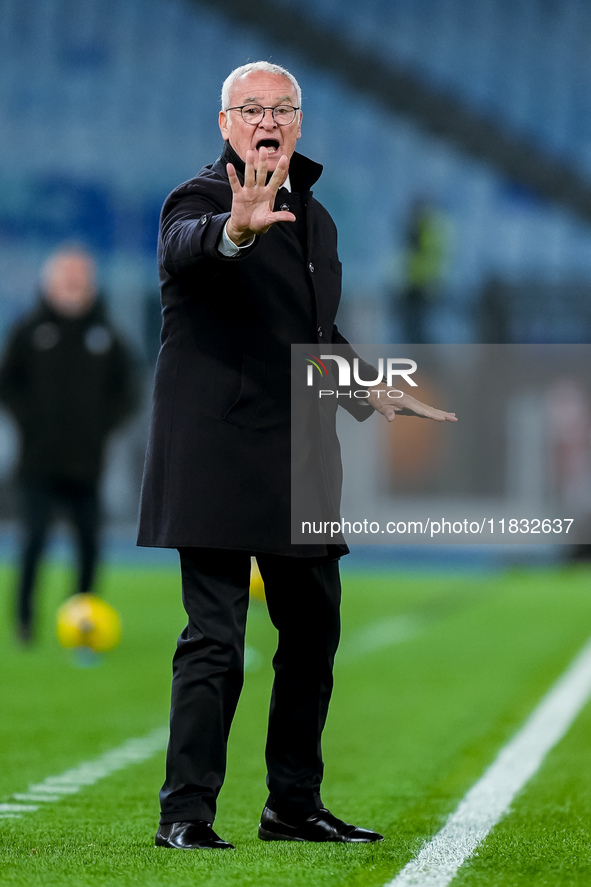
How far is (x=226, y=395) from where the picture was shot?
8.70 feet

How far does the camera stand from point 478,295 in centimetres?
1961

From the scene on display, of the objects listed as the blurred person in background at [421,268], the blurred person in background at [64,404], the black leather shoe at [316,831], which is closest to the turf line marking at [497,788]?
the black leather shoe at [316,831]

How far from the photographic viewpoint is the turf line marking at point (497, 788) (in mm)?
2494

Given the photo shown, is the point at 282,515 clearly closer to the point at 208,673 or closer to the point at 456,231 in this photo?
the point at 208,673

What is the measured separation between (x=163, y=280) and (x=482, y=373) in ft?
52.6

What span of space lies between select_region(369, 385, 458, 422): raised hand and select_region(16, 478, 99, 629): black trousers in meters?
4.60

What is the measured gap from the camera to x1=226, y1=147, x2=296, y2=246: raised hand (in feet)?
7.73

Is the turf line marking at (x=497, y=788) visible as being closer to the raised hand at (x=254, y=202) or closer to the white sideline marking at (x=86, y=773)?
the white sideline marking at (x=86, y=773)

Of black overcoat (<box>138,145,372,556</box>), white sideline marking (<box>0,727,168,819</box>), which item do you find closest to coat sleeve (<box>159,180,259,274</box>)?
black overcoat (<box>138,145,372,556</box>)

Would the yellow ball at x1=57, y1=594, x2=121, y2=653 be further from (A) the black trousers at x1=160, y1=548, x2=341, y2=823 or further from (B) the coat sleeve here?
(B) the coat sleeve

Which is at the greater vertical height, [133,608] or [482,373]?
[482,373]

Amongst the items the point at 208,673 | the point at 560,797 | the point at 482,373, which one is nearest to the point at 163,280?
the point at 208,673

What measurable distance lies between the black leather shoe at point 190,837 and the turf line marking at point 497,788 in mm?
372

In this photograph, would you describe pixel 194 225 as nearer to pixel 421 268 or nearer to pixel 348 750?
pixel 348 750
